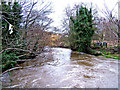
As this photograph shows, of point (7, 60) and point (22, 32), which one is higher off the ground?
point (22, 32)

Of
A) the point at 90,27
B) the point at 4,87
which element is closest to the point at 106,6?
the point at 90,27

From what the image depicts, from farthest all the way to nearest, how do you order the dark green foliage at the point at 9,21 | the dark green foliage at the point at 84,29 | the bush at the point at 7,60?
the dark green foliage at the point at 84,29 < the dark green foliage at the point at 9,21 < the bush at the point at 7,60

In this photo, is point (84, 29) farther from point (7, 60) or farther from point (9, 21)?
point (7, 60)

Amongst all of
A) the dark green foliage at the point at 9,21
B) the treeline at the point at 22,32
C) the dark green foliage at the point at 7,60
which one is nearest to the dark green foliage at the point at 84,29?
the treeline at the point at 22,32

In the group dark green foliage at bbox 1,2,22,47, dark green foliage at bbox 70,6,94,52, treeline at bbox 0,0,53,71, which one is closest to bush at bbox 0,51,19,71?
treeline at bbox 0,0,53,71

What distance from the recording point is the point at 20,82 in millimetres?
4203

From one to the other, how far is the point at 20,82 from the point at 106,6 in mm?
7910

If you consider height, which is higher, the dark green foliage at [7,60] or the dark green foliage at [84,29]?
the dark green foliage at [84,29]

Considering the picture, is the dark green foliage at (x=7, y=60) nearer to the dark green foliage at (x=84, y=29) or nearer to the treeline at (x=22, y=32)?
Answer: the treeline at (x=22, y=32)

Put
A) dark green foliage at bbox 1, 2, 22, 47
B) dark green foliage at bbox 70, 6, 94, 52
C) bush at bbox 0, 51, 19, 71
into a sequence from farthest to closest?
1. dark green foliage at bbox 70, 6, 94, 52
2. dark green foliage at bbox 1, 2, 22, 47
3. bush at bbox 0, 51, 19, 71

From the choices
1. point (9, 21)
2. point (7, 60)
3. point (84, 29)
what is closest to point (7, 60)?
point (7, 60)

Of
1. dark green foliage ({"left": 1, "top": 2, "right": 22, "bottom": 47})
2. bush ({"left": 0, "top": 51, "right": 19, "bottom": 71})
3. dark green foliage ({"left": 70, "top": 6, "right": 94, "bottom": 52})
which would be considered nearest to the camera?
bush ({"left": 0, "top": 51, "right": 19, "bottom": 71})

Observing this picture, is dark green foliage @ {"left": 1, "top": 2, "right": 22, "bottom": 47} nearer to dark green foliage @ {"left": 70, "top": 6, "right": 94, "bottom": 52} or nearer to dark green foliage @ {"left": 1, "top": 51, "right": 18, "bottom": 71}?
dark green foliage @ {"left": 1, "top": 51, "right": 18, "bottom": 71}

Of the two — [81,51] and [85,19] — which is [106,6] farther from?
[81,51]
